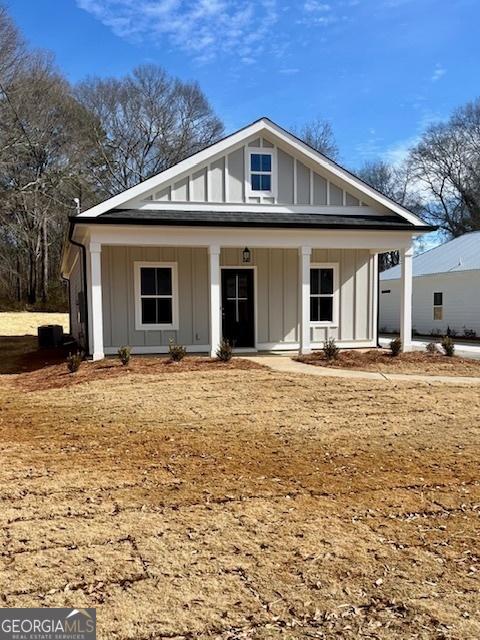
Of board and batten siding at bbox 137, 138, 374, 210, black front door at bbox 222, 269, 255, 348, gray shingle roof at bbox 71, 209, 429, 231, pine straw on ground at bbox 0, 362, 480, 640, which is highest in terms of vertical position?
board and batten siding at bbox 137, 138, 374, 210

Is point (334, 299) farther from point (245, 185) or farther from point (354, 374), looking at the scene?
point (354, 374)

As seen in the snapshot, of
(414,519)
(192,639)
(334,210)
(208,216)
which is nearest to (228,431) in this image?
(414,519)

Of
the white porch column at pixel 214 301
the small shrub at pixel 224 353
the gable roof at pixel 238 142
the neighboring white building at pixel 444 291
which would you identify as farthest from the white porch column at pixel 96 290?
the neighboring white building at pixel 444 291

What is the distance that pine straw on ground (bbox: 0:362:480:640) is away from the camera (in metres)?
2.68

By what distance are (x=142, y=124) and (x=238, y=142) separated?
26.3 meters

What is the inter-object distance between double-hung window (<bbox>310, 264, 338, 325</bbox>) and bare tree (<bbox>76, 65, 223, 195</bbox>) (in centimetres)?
2383

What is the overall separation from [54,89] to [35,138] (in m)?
3.34

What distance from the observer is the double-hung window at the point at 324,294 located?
1309 centimetres

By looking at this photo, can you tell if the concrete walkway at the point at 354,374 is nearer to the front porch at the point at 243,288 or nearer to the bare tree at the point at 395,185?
the front porch at the point at 243,288

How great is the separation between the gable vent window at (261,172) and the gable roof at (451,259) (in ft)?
A: 33.2

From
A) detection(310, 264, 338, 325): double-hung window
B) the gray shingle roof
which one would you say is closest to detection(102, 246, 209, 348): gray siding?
the gray shingle roof

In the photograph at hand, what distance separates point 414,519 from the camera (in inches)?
148

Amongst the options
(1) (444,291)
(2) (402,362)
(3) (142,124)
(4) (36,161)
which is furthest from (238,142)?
(3) (142,124)

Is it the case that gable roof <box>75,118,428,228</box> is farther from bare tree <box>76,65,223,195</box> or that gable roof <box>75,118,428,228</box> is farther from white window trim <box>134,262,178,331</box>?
bare tree <box>76,65,223,195</box>
